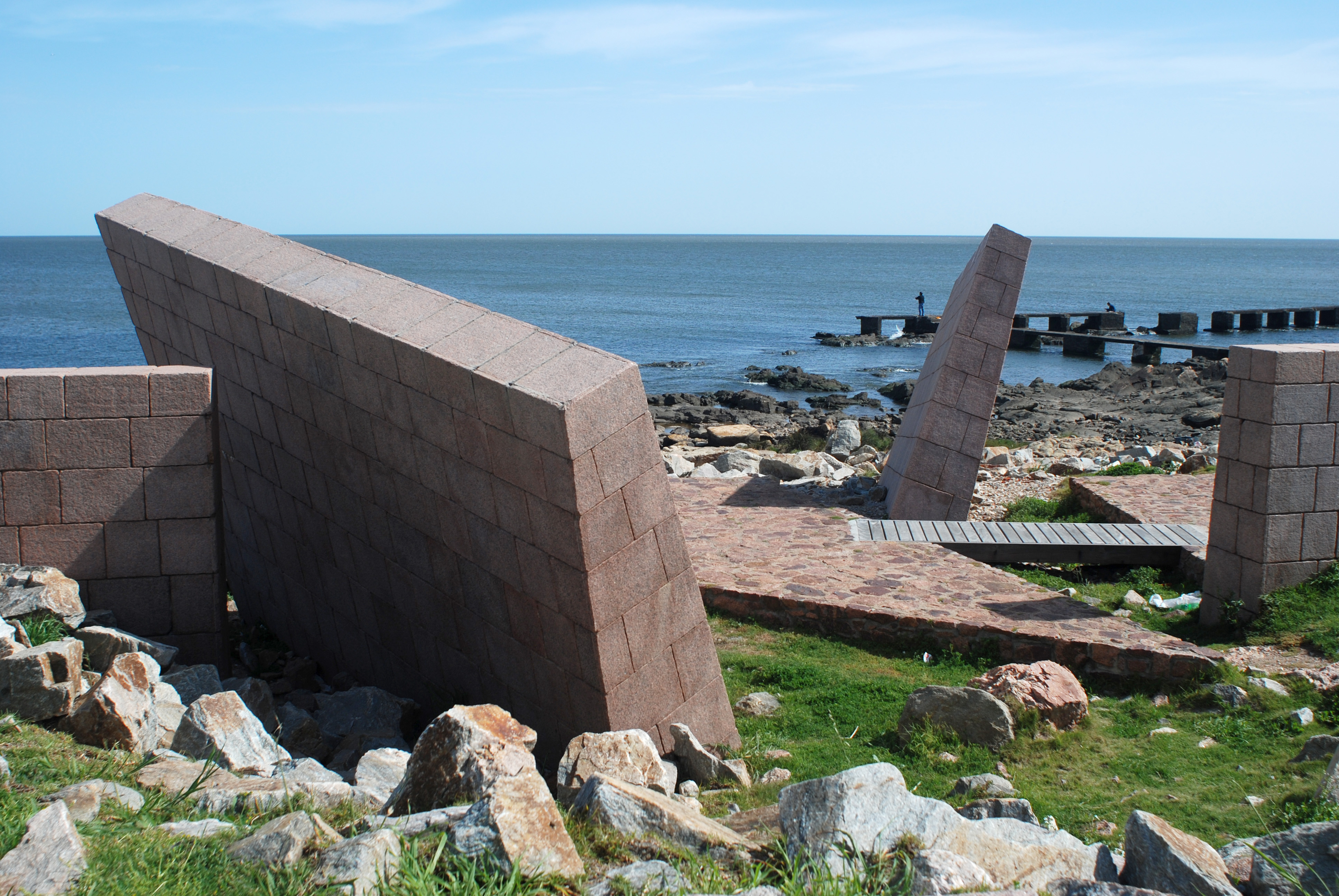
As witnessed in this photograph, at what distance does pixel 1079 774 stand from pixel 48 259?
131171 millimetres

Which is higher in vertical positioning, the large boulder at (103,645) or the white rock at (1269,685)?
the large boulder at (103,645)

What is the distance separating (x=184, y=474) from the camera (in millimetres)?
5574

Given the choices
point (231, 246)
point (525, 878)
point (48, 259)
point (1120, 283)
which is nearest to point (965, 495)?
point (231, 246)

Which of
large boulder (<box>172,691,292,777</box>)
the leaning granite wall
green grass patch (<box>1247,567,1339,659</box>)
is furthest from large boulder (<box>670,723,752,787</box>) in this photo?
green grass patch (<box>1247,567,1339,659</box>)

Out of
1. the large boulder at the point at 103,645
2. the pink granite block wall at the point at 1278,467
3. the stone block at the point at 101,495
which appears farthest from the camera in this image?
the pink granite block wall at the point at 1278,467

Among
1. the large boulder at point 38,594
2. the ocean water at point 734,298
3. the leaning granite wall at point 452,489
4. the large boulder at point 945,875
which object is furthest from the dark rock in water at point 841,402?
the large boulder at point 945,875

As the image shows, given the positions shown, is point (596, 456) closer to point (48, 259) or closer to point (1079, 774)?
point (1079, 774)

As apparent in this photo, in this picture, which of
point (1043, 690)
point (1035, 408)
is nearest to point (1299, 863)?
point (1043, 690)

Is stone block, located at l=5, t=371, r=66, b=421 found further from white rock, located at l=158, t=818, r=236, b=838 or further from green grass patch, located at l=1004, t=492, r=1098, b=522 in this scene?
green grass patch, located at l=1004, t=492, r=1098, b=522

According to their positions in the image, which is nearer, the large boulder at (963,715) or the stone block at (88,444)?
the large boulder at (963,715)

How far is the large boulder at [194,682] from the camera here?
503 centimetres

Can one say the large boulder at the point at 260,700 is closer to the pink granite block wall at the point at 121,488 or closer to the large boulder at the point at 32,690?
the pink granite block wall at the point at 121,488

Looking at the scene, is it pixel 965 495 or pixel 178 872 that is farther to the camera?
pixel 965 495

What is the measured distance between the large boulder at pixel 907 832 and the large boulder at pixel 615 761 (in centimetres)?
106
